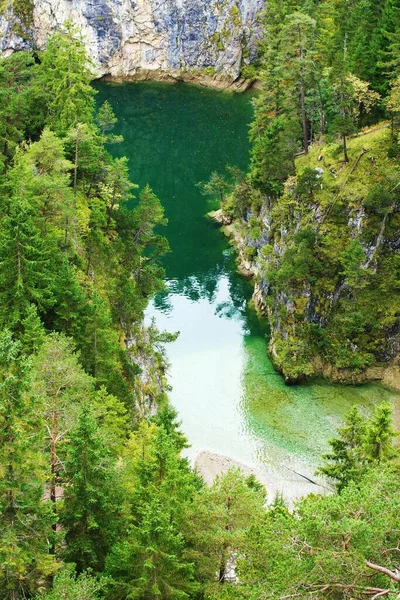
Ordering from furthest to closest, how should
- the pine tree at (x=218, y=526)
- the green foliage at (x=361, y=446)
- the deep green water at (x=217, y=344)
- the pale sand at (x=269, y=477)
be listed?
the deep green water at (x=217, y=344) < the pale sand at (x=269, y=477) < the green foliage at (x=361, y=446) < the pine tree at (x=218, y=526)

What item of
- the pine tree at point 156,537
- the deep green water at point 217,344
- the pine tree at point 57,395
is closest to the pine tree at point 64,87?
the deep green water at point 217,344

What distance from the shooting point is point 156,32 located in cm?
11969

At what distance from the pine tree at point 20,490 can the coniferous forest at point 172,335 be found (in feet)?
0.22

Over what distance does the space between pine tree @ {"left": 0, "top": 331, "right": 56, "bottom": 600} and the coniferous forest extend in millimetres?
67

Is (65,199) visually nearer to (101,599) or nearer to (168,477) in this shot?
(168,477)

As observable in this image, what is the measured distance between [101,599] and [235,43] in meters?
108

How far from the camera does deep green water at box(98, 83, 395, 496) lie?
4809cm

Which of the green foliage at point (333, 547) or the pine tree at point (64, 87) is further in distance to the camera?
the pine tree at point (64, 87)

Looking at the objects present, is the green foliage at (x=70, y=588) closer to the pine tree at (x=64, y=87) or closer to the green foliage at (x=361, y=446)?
the green foliage at (x=361, y=446)

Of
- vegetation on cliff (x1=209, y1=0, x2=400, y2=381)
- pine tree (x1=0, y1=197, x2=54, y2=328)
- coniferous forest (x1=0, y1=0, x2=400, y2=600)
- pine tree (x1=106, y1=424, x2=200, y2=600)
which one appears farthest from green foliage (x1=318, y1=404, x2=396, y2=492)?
pine tree (x1=0, y1=197, x2=54, y2=328)

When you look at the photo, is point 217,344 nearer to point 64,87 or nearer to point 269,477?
point 269,477

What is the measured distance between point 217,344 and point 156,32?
253ft

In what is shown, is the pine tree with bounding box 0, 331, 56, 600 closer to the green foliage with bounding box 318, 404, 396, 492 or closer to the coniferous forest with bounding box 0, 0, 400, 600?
the coniferous forest with bounding box 0, 0, 400, 600

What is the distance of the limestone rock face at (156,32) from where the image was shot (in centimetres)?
11656
